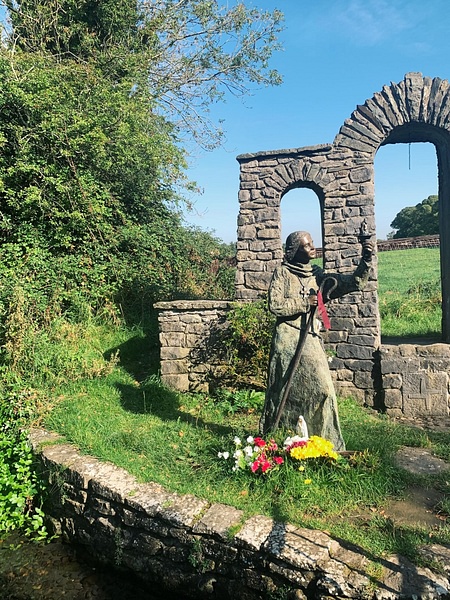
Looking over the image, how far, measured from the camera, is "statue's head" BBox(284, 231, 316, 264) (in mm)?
3821

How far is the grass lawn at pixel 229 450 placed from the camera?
11.0 ft

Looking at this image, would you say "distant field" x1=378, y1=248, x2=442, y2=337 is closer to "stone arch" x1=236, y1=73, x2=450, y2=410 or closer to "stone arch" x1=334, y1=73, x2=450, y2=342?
"stone arch" x1=236, y1=73, x2=450, y2=410

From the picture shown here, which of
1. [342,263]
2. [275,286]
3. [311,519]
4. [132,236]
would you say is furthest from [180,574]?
[132,236]

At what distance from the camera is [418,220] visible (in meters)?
36.0

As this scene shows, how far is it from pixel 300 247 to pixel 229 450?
209 cm

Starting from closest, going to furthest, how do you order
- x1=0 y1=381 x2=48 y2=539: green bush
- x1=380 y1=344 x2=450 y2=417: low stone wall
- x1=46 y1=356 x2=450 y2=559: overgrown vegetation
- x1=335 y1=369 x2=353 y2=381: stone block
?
x1=46 y1=356 x2=450 y2=559: overgrown vegetation
x1=0 y1=381 x2=48 y2=539: green bush
x1=380 y1=344 x2=450 y2=417: low stone wall
x1=335 y1=369 x2=353 y2=381: stone block

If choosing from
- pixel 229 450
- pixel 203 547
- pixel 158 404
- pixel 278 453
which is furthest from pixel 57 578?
pixel 158 404

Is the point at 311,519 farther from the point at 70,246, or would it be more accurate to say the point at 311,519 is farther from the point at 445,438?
the point at 70,246

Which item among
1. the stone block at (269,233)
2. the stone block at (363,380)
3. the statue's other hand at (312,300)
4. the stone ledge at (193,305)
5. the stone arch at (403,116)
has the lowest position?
the stone block at (363,380)

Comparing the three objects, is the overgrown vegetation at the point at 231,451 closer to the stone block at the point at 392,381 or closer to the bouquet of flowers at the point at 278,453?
the bouquet of flowers at the point at 278,453

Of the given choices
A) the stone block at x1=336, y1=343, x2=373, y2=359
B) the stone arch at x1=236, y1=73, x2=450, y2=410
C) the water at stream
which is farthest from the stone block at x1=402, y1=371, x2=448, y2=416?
the water at stream

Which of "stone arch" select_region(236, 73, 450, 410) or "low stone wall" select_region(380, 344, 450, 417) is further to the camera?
"stone arch" select_region(236, 73, 450, 410)

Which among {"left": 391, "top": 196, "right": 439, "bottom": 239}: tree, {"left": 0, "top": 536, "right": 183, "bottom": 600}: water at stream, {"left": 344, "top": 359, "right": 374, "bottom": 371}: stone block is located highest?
{"left": 391, "top": 196, "right": 439, "bottom": 239}: tree

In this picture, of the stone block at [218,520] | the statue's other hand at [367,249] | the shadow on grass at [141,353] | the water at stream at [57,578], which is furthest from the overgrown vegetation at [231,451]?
the statue's other hand at [367,249]
